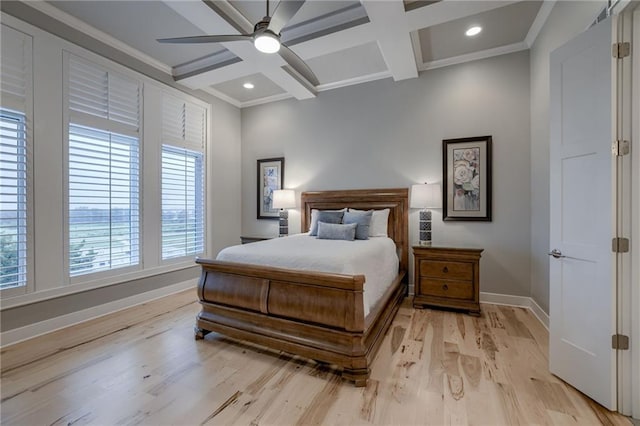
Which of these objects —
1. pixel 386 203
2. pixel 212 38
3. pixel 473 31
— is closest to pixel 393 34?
pixel 473 31

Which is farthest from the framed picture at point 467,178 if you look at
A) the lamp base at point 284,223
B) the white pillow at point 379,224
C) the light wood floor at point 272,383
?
the lamp base at point 284,223

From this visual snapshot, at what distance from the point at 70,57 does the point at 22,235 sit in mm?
1940

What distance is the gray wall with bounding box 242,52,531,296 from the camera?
3506 mm

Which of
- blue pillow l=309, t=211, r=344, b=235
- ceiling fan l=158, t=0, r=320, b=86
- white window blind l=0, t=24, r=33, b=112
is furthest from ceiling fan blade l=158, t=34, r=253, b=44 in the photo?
blue pillow l=309, t=211, r=344, b=235

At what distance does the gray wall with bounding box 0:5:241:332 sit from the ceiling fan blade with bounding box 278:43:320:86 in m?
1.76

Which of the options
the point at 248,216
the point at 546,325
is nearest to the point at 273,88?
the point at 248,216

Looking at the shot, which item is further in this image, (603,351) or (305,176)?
(305,176)

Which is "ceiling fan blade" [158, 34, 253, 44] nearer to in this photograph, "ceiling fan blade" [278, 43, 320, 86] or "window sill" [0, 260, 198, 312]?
"ceiling fan blade" [278, 43, 320, 86]

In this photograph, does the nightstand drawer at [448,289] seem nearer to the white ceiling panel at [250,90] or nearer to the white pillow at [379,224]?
the white pillow at [379,224]

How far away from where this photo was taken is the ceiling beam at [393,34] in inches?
100.0

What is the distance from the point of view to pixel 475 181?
367 centimetres

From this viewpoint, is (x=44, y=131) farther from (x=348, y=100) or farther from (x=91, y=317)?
(x=348, y=100)

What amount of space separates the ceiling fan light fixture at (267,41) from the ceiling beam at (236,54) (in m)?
0.79

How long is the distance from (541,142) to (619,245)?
72.9 inches
